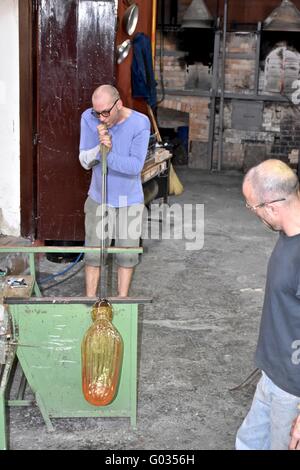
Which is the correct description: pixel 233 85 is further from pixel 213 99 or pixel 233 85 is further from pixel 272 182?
pixel 272 182

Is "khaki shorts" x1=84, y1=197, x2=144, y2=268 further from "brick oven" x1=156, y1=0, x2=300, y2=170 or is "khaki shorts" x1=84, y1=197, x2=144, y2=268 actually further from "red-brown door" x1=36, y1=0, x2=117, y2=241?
"brick oven" x1=156, y1=0, x2=300, y2=170

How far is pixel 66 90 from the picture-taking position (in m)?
6.23

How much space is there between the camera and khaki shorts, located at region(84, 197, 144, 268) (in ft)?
16.4

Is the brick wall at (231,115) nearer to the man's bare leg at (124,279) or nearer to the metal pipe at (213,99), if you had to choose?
the metal pipe at (213,99)

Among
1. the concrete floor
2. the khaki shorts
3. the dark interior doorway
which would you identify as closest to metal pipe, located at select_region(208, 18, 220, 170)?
the concrete floor

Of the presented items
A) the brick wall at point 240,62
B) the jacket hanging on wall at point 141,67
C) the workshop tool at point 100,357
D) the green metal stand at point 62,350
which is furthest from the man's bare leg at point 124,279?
the brick wall at point 240,62

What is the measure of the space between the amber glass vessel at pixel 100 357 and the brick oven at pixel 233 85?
8.45 metres

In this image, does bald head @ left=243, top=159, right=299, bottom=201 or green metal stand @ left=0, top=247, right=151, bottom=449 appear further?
green metal stand @ left=0, top=247, right=151, bottom=449

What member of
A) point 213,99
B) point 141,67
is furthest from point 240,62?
point 141,67

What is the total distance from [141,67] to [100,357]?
4763mm

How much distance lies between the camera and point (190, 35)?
38.2 ft

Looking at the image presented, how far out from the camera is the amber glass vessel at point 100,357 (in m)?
3.42

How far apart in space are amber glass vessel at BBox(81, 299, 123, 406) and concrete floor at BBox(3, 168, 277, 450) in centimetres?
42

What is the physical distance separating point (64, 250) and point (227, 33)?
341 inches
